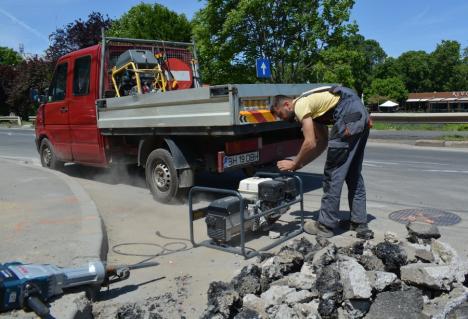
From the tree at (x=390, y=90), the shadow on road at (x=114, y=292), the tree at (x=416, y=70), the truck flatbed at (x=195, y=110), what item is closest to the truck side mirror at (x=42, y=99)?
the truck flatbed at (x=195, y=110)

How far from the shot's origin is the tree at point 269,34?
1805 cm

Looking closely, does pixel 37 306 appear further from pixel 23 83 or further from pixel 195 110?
pixel 23 83

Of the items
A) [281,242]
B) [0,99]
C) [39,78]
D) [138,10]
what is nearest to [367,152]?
[281,242]

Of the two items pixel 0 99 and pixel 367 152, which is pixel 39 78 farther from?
pixel 367 152

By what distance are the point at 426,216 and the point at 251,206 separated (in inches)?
95.2

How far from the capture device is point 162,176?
711 centimetres

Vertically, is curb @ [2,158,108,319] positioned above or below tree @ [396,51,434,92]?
below

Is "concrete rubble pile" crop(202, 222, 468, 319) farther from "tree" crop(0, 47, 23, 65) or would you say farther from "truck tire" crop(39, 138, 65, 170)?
"tree" crop(0, 47, 23, 65)

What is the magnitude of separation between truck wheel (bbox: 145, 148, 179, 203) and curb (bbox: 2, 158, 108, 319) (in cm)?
99

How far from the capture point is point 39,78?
4134 centimetres

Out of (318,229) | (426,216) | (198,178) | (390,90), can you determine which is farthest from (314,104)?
(390,90)

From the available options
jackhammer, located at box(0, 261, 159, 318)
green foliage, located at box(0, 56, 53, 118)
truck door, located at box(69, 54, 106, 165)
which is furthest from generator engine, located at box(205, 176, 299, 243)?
green foliage, located at box(0, 56, 53, 118)

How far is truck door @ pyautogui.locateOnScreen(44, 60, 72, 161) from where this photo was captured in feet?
29.6

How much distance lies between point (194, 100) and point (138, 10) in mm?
21063
